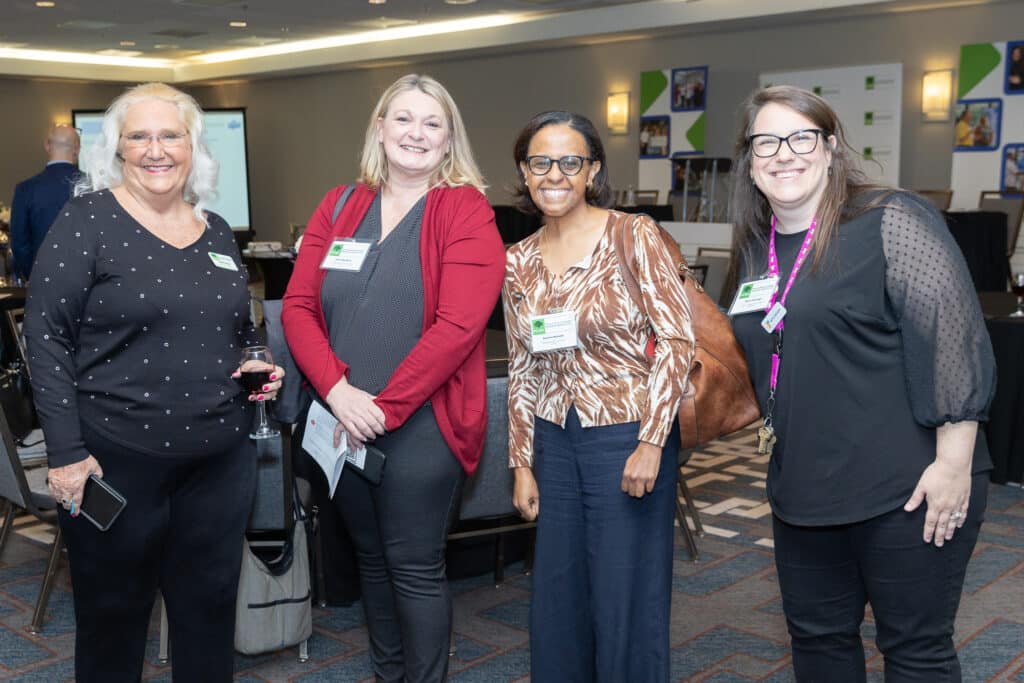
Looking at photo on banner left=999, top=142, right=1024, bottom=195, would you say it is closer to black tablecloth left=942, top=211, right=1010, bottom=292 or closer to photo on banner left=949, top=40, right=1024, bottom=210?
photo on banner left=949, top=40, right=1024, bottom=210

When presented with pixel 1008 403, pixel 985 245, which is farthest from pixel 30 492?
pixel 985 245

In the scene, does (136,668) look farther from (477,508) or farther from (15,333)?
(15,333)

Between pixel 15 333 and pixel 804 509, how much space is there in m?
3.10

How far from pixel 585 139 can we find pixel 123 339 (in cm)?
100

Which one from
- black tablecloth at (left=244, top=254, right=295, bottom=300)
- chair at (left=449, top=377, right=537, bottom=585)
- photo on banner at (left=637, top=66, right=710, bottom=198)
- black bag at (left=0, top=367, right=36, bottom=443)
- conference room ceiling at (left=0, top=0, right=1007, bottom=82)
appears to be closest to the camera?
chair at (left=449, top=377, right=537, bottom=585)

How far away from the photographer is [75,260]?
72.5 inches

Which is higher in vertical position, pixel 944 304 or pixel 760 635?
pixel 944 304

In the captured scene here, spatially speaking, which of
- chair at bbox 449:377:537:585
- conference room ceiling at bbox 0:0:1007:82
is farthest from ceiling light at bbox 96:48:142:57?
chair at bbox 449:377:537:585

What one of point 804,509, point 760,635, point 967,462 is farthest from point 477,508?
point 967,462

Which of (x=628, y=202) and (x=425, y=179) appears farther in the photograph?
(x=628, y=202)

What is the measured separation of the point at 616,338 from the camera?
199 cm

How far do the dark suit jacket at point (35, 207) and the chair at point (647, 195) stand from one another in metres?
8.41

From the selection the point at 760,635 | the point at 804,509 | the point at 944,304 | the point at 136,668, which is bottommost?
the point at 760,635

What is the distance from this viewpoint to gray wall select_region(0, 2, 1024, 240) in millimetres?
11414
